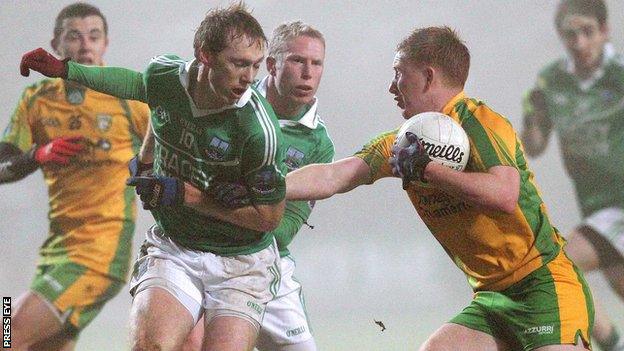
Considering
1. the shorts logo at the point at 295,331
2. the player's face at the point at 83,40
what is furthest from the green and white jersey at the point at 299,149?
the player's face at the point at 83,40

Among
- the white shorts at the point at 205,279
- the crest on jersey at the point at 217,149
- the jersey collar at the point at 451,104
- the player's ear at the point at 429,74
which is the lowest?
the white shorts at the point at 205,279

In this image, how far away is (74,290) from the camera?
5.16m

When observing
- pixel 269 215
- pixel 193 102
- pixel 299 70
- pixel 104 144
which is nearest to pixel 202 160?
pixel 193 102

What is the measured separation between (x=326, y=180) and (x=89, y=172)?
91.5 inches

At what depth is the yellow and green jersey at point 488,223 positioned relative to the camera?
304 cm

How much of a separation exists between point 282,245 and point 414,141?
1.34 metres

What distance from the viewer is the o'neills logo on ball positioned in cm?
296

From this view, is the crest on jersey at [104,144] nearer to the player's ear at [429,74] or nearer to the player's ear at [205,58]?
the player's ear at [205,58]

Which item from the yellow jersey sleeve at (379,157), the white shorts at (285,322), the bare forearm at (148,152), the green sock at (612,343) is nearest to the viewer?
the yellow jersey sleeve at (379,157)

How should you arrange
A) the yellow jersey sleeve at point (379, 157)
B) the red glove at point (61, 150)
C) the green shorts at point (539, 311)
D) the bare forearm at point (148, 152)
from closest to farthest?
the green shorts at point (539, 311), the yellow jersey sleeve at point (379, 157), the bare forearm at point (148, 152), the red glove at point (61, 150)

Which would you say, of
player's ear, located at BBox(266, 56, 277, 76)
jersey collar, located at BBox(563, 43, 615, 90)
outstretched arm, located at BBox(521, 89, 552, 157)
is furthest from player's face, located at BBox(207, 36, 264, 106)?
jersey collar, located at BBox(563, 43, 615, 90)

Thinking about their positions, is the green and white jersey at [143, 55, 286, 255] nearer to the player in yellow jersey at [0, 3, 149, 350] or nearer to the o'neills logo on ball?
the o'neills logo on ball

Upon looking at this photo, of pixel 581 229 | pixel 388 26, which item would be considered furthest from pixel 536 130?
pixel 388 26

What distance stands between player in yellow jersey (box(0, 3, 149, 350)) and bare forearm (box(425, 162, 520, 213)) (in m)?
2.62
